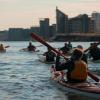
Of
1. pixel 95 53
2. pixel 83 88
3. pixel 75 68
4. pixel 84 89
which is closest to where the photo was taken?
pixel 84 89

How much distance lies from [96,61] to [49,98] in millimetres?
22127

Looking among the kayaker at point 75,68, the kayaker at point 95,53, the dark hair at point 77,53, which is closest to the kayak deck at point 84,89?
the kayaker at point 75,68

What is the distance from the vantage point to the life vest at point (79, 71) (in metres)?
19.3

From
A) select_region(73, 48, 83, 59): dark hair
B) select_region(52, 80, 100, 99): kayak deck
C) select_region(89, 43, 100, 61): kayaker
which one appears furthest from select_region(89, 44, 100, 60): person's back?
select_region(73, 48, 83, 59): dark hair

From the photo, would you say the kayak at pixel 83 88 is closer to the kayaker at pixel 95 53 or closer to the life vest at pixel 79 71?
the life vest at pixel 79 71

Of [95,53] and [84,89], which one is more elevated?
[95,53]

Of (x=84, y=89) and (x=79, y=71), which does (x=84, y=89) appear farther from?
(x=79, y=71)

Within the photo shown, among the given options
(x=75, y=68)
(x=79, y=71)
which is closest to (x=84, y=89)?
(x=79, y=71)

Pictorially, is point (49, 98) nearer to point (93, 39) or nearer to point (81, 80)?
point (81, 80)

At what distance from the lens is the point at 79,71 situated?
19.4 m

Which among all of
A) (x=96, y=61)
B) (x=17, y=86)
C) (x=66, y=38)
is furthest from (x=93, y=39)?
(x=17, y=86)

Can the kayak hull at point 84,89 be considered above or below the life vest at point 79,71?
below

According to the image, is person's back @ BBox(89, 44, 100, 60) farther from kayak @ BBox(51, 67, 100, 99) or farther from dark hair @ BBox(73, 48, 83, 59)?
dark hair @ BBox(73, 48, 83, 59)

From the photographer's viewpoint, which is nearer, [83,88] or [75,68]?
[83,88]
